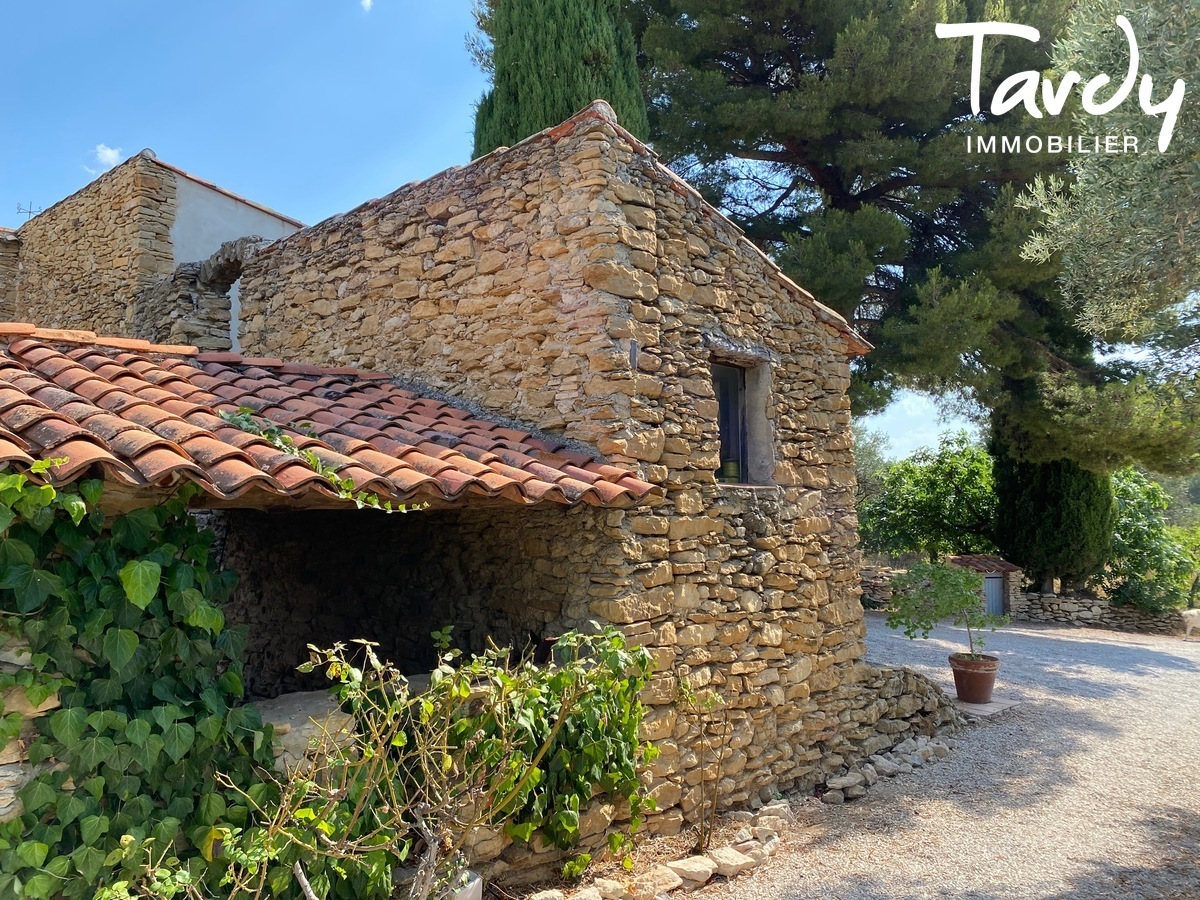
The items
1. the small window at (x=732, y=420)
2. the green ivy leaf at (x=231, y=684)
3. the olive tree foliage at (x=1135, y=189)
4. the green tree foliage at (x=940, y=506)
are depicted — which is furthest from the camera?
the green tree foliage at (x=940, y=506)

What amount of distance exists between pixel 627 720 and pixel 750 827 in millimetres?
1430

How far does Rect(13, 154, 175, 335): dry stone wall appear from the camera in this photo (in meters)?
9.51

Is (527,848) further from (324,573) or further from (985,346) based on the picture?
(985,346)

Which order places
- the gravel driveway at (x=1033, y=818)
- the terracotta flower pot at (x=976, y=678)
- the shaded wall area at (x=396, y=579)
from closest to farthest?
1. the gravel driveway at (x=1033, y=818)
2. the shaded wall area at (x=396, y=579)
3. the terracotta flower pot at (x=976, y=678)

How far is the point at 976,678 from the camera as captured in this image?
8102 mm

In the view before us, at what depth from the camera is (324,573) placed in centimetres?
620

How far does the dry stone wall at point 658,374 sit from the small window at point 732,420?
148 mm

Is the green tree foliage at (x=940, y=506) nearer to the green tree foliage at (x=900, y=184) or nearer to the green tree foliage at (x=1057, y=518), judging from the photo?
the green tree foliage at (x=1057, y=518)

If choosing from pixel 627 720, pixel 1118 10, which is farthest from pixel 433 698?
pixel 1118 10

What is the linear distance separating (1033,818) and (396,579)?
193 inches

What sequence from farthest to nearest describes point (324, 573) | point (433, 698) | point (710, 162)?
1. point (710, 162)
2. point (324, 573)
3. point (433, 698)

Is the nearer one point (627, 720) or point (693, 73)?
point (627, 720)

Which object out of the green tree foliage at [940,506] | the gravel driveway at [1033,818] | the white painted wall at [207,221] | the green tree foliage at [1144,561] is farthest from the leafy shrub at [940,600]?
the white painted wall at [207,221]

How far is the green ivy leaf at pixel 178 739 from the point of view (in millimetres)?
2879
